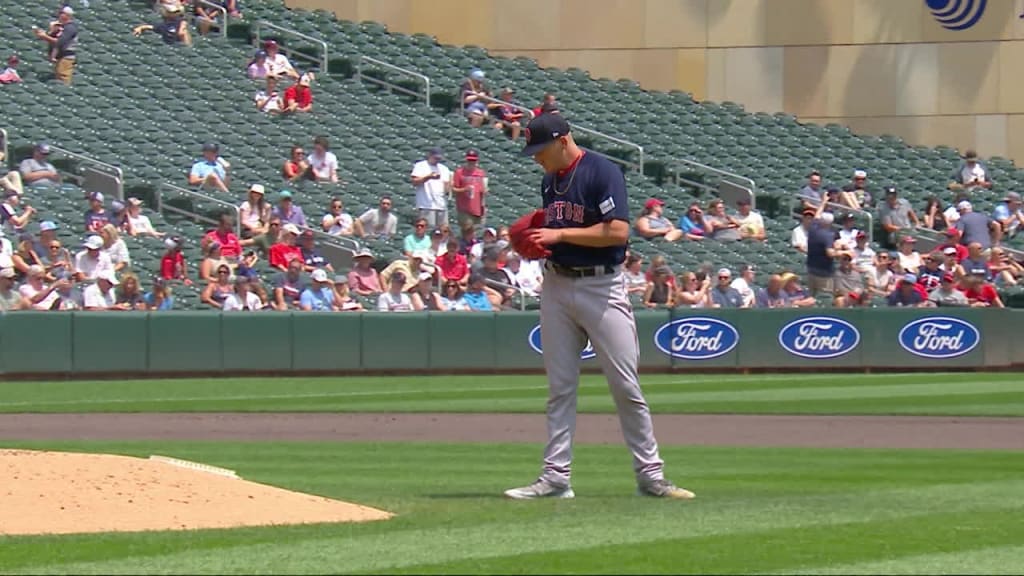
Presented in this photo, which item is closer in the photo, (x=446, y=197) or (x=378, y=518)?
(x=378, y=518)

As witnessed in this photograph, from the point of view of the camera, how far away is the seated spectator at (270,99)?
26609mm

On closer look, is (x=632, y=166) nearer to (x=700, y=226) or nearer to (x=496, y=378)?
(x=700, y=226)

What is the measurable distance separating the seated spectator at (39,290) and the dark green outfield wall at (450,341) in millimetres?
271

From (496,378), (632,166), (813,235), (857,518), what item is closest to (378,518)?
(857,518)

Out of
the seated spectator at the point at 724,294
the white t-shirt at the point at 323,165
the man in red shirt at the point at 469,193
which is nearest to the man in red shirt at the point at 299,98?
the white t-shirt at the point at 323,165

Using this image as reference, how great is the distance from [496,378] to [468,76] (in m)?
10.1

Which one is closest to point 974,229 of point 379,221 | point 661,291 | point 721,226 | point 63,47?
point 721,226

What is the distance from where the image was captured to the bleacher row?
958 inches

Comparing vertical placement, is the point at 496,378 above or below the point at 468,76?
below

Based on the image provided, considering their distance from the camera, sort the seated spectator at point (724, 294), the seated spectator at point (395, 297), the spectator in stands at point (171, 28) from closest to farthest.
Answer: the seated spectator at point (395, 297) < the seated spectator at point (724, 294) < the spectator in stands at point (171, 28)

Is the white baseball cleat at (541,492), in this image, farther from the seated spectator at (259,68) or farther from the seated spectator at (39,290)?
the seated spectator at (259,68)

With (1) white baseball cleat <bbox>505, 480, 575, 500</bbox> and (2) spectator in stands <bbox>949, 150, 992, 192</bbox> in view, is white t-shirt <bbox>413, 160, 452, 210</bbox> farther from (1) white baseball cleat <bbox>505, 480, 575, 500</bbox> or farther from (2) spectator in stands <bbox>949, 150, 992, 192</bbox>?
(1) white baseball cleat <bbox>505, 480, 575, 500</bbox>

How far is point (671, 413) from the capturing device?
606 inches

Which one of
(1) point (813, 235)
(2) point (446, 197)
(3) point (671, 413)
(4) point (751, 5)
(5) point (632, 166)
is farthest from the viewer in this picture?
(4) point (751, 5)
